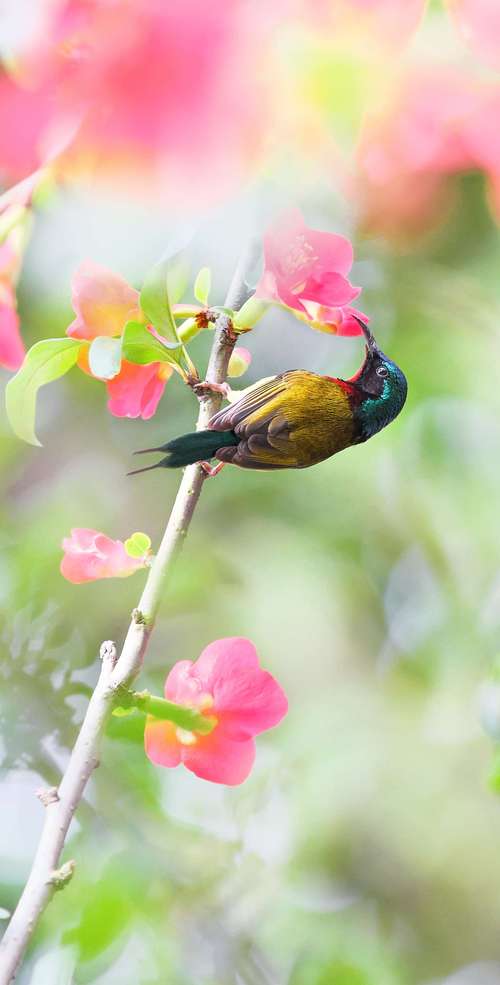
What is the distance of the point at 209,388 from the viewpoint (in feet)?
1.19

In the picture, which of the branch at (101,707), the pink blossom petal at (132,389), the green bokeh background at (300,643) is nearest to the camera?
the branch at (101,707)

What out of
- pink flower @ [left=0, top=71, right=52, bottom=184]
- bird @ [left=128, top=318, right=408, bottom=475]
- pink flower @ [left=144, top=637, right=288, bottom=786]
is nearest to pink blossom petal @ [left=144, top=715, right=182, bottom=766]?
pink flower @ [left=144, top=637, right=288, bottom=786]

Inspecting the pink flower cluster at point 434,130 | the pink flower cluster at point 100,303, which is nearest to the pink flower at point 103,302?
the pink flower cluster at point 100,303

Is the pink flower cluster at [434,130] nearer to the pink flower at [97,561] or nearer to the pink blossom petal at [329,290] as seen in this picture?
the pink blossom petal at [329,290]

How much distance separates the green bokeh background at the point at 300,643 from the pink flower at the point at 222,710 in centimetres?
13

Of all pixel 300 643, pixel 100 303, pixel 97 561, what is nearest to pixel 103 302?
pixel 100 303

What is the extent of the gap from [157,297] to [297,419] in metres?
0.09

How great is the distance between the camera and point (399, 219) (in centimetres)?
58

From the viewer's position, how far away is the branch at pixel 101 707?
0.96 ft

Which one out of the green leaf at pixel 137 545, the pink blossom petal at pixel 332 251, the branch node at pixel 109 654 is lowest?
the branch node at pixel 109 654

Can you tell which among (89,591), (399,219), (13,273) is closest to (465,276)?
(399,219)

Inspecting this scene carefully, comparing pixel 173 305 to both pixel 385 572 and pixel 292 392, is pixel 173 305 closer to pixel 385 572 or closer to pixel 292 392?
pixel 292 392

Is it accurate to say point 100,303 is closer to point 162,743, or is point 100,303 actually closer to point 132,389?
point 132,389

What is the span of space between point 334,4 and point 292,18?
0.06ft
